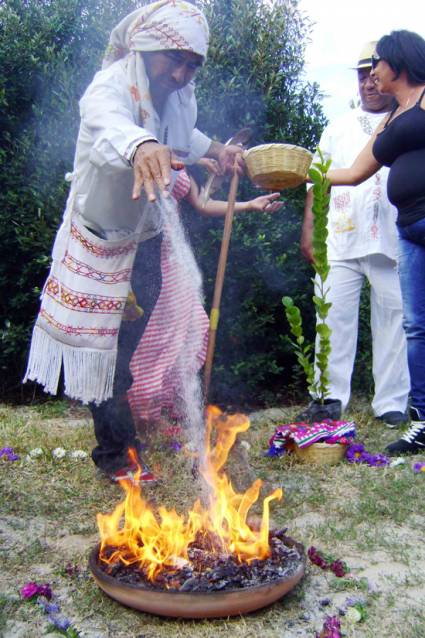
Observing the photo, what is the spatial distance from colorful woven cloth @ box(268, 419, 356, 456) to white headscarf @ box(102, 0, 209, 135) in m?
1.90

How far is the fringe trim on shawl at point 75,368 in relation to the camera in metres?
3.22

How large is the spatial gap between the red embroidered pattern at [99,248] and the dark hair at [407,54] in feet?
6.14

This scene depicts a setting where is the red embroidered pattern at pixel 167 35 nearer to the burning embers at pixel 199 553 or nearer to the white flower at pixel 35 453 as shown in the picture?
the burning embers at pixel 199 553

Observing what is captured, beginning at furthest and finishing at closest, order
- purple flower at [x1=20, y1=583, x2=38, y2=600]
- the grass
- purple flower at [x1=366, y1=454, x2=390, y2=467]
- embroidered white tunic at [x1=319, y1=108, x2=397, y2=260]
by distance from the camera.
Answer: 1. embroidered white tunic at [x1=319, y1=108, x2=397, y2=260]
2. purple flower at [x1=366, y1=454, x2=390, y2=467]
3. purple flower at [x1=20, y1=583, x2=38, y2=600]
4. the grass

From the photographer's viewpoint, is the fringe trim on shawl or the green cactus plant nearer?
the fringe trim on shawl

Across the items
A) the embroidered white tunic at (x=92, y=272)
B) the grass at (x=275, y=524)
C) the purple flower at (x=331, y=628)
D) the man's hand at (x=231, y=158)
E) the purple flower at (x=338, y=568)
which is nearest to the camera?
the purple flower at (x=331, y=628)

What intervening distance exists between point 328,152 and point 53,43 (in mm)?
2391

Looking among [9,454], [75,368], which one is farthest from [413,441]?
[9,454]

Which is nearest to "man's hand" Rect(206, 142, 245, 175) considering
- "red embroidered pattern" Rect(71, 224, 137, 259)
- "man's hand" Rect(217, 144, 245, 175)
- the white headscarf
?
"man's hand" Rect(217, 144, 245, 175)

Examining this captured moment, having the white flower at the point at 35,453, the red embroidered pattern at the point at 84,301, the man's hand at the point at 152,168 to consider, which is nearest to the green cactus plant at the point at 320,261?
the red embroidered pattern at the point at 84,301

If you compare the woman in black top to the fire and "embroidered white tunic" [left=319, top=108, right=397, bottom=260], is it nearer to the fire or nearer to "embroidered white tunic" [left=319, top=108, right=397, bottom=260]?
"embroidered white tunic" [left=319, top=108, right=397, bottom=260]

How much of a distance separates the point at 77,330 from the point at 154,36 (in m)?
1.34

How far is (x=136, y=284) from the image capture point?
11.6 feet

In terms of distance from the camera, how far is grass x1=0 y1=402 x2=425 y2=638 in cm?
231
